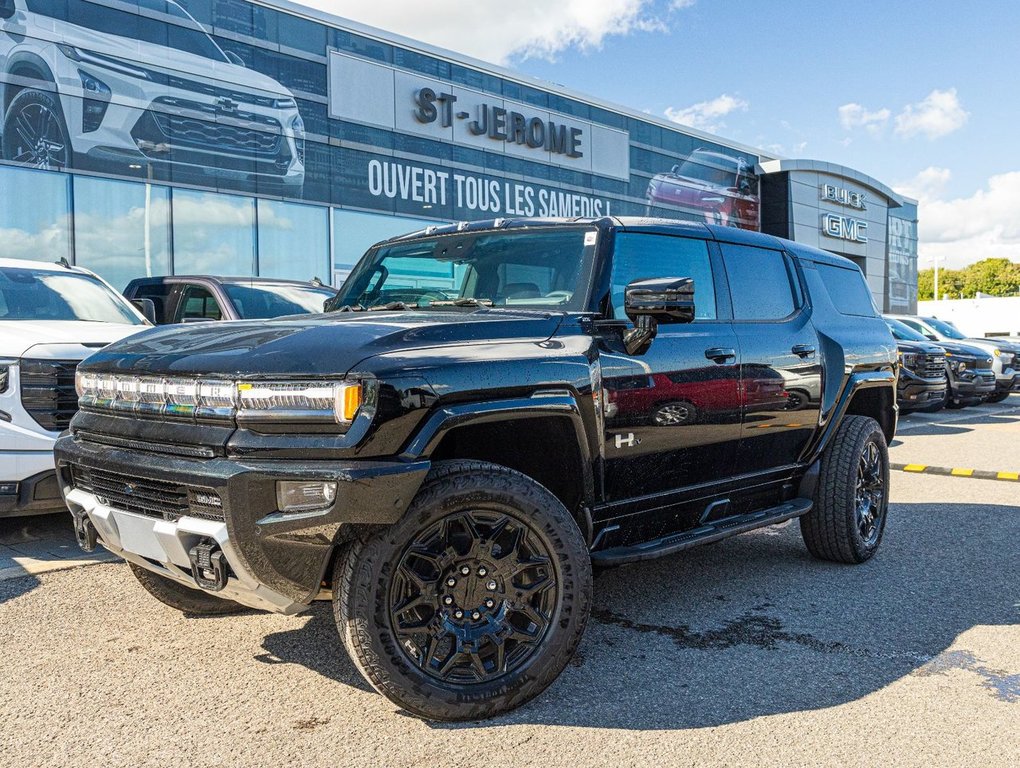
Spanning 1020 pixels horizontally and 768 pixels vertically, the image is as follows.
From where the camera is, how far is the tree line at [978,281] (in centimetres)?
12325

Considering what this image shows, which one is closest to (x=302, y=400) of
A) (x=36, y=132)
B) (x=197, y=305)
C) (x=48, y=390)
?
(x=48, y=390)

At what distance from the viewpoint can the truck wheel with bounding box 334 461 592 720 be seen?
9.53 ft

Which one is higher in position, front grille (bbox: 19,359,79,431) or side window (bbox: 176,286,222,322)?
side window (bbox: 176,286,222,322)

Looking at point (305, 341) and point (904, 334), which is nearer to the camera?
point (305, 341)

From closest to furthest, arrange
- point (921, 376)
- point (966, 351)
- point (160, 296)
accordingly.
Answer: point (160, 296)
point (921, 376)
point (966, 351)

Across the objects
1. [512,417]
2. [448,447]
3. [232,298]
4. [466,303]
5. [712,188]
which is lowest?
[448,447]

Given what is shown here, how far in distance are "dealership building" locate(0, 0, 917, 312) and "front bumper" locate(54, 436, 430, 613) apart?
15669mm

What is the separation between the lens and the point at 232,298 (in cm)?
774

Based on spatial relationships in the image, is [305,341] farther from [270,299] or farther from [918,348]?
[918,348]

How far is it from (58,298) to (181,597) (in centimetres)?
354

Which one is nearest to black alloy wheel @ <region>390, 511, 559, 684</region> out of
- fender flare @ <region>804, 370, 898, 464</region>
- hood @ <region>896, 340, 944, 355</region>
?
fender flare @ <region>804, 370, 898, 464</region>

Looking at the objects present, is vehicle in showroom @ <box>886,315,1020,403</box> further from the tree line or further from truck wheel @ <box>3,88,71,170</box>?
the tree line

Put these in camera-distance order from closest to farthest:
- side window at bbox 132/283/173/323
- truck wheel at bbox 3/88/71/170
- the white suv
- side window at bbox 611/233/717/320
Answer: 1. side window at bbox 611/233/717/320
2. side window at bbox 132/283/173/323
3. truck wheel at bbox 3/88/71/170
4. the white suv

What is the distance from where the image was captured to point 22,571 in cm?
479
